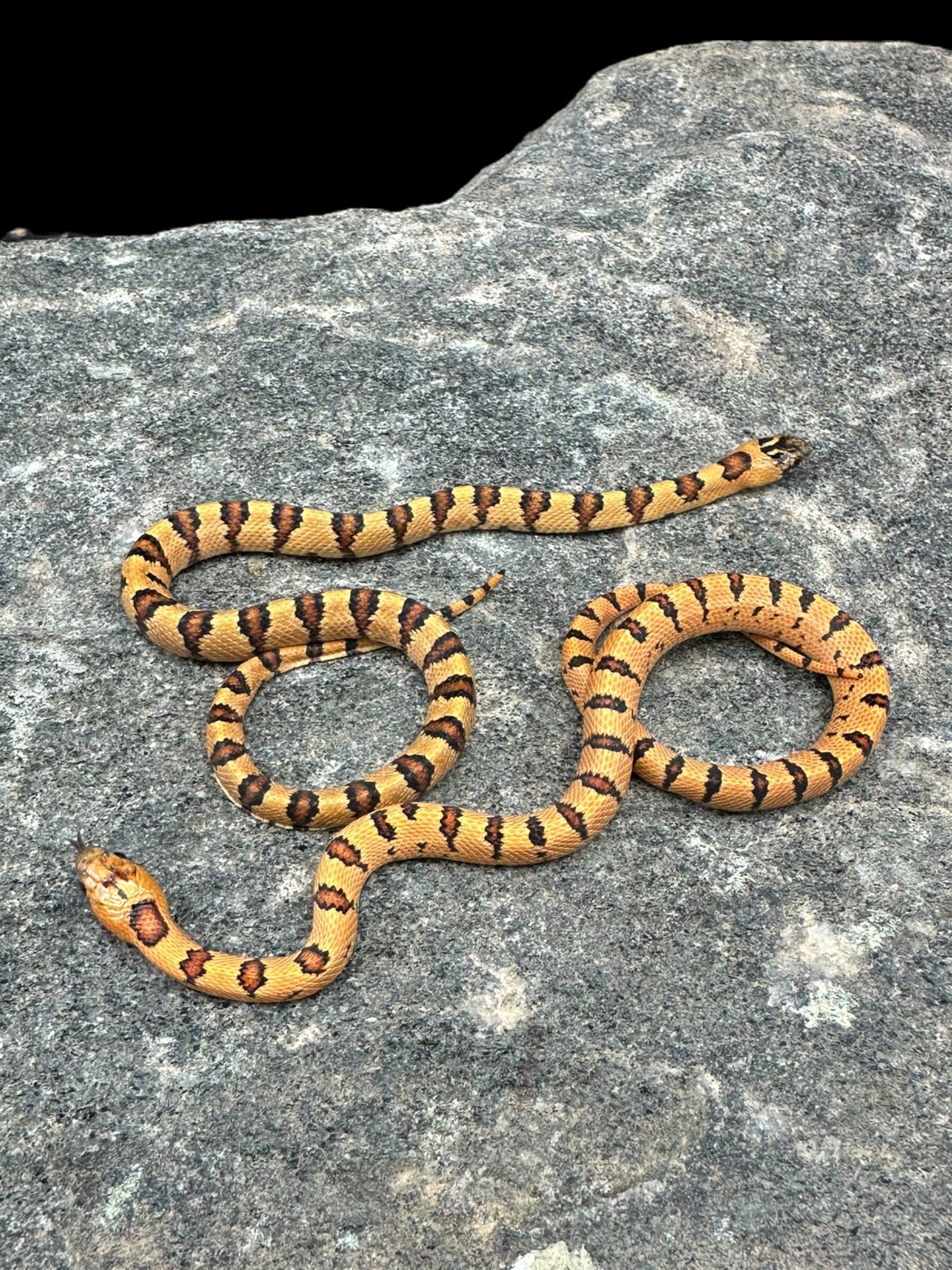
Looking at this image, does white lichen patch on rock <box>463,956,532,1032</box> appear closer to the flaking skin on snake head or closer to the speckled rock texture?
the speckled rock texture

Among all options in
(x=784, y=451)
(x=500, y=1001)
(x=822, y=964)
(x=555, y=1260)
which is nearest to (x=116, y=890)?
(x=500, y=1001)

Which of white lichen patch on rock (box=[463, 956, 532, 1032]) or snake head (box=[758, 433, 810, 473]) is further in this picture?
snake head (box=[758, 433, 810, 473])

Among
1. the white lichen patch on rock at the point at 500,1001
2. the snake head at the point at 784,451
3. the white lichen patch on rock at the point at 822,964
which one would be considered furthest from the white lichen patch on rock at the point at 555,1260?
the snake head at the point at 784,451

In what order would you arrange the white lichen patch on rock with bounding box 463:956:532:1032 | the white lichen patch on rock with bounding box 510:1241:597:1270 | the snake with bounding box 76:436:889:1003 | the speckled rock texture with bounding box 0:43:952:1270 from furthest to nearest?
1. the snake with bounding box 76:436:889:1003
2. the white lichen patch on rock with bounding box 463:956:532:1032
3. the speckled rock texture with bounding box 0:43:952:1270
4. the white lichen patch on rock with bounding box 510:1241:597:1270

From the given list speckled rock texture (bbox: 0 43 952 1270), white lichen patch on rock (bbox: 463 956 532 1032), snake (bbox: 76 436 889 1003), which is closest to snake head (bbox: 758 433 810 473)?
snake (bbox: 76 436 889 1003)

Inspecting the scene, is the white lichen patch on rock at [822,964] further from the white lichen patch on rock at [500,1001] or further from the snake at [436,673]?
the white lichen patch on rock at [500,1001]

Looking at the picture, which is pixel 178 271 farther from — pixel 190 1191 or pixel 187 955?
pixel 190 1191
